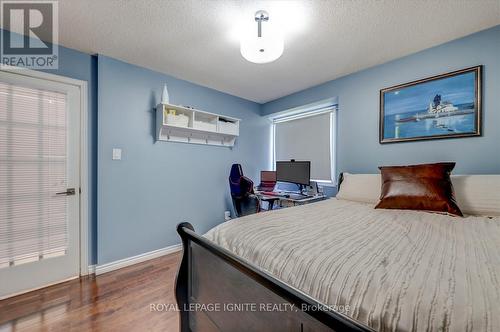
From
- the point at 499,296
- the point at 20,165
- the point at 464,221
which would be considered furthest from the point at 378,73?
the point at 20,165

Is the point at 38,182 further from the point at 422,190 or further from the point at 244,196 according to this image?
the point at 422,190

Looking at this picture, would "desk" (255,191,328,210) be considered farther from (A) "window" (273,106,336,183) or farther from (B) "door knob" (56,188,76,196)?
(B) "door knob" (56,188,76,196)

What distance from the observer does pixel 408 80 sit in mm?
2152

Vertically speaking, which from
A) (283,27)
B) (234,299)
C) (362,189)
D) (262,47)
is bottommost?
(234,299)

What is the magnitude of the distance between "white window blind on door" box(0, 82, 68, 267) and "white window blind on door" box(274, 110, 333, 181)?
2.98 m

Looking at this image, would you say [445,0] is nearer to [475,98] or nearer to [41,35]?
[475,98]

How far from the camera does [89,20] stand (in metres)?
1.66

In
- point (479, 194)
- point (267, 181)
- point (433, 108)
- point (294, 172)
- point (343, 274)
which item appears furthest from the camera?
point (267, 181)

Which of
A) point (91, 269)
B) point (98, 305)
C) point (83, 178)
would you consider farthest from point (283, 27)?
point (91, 269)

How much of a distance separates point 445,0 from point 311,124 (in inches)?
77.7

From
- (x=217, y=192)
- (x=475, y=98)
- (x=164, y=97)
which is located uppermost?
(x=164, y=97)

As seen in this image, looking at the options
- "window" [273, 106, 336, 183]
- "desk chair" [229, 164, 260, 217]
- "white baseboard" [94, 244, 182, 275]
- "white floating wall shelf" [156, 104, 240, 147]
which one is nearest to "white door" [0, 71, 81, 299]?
"white baseboard" [94, 244, 182, 275]

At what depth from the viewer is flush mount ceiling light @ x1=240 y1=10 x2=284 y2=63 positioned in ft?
4.96

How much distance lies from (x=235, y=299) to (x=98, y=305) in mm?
1453
